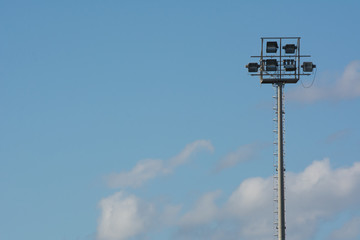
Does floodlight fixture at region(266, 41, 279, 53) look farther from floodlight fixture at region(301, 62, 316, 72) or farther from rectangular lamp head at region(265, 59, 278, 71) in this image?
floodlight fixture at region(301, 62, 316, 72)

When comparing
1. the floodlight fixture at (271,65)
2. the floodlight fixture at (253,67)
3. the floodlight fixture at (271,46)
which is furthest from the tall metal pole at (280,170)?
the floodlight fixture at (271,46)

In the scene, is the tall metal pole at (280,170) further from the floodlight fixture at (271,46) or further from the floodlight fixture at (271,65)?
the floodlight fixture at (271,46)

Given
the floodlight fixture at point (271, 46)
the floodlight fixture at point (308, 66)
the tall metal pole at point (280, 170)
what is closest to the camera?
the tall metal pole at point (280, 170)

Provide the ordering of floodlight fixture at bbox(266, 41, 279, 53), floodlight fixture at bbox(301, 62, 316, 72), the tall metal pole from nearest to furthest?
the tall metal pole < floodlight fixture at bbox(301, 62, 316, 72) < floodlight fixture at bbox(266, 41, 279, 53)

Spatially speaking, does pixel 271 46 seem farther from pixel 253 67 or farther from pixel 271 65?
pixel 253 67

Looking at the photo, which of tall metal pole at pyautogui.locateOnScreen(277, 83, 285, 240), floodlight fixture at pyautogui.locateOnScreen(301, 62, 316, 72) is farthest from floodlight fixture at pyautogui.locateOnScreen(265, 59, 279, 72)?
floodlight fixture at pyautogui.locateOnScreen(301, 62, 316, 72)

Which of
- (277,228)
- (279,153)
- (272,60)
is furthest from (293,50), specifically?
(277,228)

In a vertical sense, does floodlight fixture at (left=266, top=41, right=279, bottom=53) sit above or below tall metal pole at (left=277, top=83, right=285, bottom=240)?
above

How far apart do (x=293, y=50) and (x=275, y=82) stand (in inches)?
195

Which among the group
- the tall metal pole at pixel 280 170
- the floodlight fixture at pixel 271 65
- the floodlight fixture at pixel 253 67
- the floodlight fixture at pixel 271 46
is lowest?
the tall metal pole at pixel 280 170

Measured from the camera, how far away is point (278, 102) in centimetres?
14225

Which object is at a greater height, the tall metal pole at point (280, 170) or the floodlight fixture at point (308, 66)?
the floodlight fixture at point (308, 66)

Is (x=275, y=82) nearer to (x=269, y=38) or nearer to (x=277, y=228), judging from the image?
(x=269, y=38)

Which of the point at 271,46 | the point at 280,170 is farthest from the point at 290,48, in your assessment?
the point at 280,170
